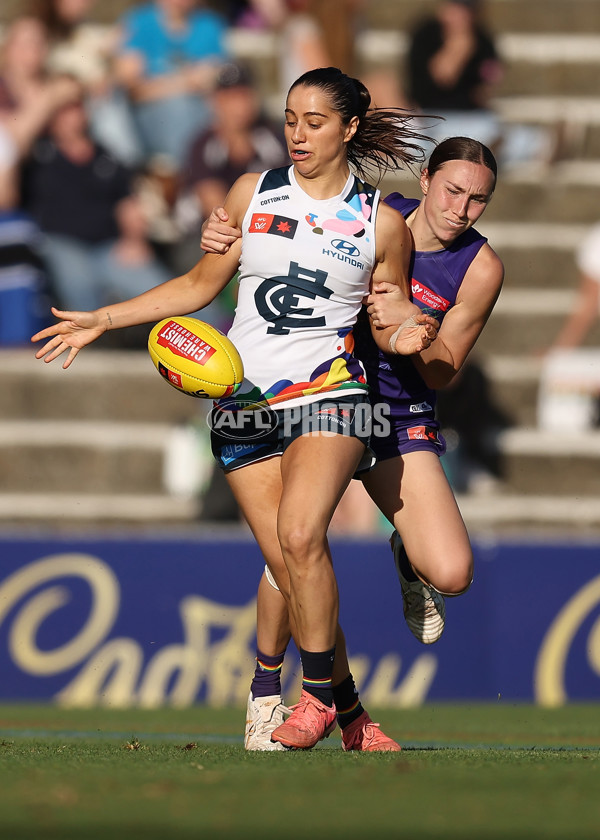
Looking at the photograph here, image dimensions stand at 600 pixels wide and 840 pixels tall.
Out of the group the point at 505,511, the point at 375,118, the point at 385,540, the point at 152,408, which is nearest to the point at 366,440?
the point at 375,118

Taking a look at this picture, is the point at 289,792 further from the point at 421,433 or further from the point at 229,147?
the point at 229,147

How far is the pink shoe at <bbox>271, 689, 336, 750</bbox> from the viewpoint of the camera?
4.73 m

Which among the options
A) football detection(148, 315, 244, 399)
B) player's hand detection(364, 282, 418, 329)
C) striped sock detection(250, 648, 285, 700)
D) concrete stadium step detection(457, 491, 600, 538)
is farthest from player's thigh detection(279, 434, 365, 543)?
concrete stadium step detection(457, 491, 600, 538)

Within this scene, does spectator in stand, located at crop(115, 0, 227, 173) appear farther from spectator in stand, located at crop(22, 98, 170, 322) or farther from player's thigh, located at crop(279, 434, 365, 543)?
player's thigh, located at crop(279, 434, 365, 543)

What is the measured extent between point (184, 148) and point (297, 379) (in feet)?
27.0

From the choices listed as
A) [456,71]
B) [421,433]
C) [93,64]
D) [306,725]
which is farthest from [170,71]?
[306,725]

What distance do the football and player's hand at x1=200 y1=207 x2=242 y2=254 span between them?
298 mm

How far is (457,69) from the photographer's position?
1295 cm

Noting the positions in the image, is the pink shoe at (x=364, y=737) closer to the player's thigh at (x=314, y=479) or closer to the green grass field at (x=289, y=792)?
the green grass field at (x=289, y=792)

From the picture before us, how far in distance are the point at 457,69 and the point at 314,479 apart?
357 inches

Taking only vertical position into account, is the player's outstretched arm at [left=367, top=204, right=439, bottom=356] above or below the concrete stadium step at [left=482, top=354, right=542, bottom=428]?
above

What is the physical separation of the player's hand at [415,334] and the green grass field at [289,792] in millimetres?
1429

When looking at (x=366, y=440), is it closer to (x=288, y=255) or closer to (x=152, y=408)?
(x=288, y=255)

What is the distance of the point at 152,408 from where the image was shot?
40.2 ft
